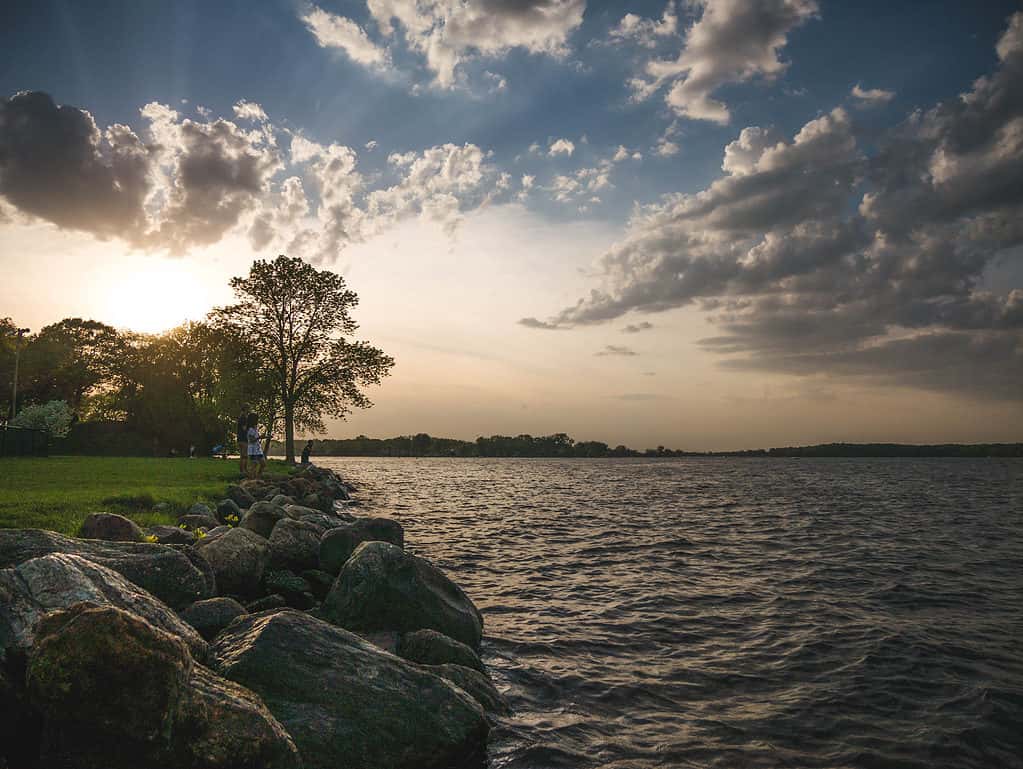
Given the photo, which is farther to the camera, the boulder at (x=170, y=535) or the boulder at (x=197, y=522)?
the boulder at (x=197, y=522)

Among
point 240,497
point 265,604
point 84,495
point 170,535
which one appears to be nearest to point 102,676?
point 265,604

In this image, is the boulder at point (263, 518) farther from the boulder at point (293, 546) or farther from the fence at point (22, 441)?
the fence at point (22, 441)

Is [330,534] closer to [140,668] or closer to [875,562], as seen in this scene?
[140,668]

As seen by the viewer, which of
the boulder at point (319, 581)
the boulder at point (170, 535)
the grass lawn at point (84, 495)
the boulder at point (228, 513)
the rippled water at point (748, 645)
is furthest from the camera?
the boulder at point (228, 513)

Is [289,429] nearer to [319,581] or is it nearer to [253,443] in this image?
[253,443]

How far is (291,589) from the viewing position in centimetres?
1015

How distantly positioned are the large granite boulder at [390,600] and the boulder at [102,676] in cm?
496

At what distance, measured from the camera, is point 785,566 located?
15.4 meters

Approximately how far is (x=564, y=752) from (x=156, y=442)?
197 feet

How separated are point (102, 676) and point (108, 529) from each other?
7964 millimetres

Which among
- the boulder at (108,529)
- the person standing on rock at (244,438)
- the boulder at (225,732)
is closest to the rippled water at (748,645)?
the boulder at (225,732)

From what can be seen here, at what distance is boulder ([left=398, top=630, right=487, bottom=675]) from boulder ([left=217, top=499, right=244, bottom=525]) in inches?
375

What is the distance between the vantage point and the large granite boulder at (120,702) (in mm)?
3348

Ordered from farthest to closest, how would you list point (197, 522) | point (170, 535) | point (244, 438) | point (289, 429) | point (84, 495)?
point (289, 429), point (244, 438), point (84, 495), point (197, 522), point (170, 535)
